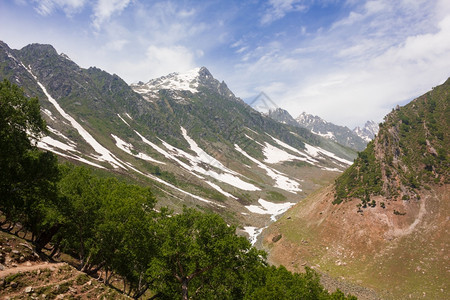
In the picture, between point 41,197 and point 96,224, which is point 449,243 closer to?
point 96,224

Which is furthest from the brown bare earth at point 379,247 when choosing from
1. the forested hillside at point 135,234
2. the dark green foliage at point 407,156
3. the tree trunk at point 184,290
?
the tree trunk at point 184,290

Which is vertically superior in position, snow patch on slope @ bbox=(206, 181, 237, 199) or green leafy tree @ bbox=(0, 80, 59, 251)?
green leafy tree @ bbox=(0, 80, 59, 251)

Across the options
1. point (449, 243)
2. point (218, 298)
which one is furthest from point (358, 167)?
point (218, 298)

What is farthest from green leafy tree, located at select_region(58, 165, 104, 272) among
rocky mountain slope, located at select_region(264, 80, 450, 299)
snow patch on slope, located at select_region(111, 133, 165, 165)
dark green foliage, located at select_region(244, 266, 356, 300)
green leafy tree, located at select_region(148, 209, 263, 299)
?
snow patch on slope, located at select_region(111, 133, 165, 165)

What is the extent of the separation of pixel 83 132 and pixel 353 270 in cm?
19875

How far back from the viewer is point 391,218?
2255 inches

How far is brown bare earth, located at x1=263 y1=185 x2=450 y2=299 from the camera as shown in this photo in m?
42.6

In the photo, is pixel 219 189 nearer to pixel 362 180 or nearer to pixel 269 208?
pixel 269 208

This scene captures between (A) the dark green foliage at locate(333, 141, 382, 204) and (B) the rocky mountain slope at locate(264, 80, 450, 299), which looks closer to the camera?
(B) the rocky mountain slope at locate(264, 80, 450, 299)

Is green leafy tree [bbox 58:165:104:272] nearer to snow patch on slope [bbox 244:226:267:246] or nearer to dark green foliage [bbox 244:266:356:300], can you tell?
dark green foliage [bbox 244:266:356:300]

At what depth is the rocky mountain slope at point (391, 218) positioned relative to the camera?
4500cm

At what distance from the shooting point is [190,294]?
80.4 ft

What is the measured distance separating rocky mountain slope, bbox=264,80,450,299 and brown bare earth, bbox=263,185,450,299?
0.15m

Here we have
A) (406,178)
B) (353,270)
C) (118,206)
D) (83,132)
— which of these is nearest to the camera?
(118,206)
